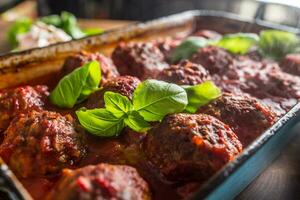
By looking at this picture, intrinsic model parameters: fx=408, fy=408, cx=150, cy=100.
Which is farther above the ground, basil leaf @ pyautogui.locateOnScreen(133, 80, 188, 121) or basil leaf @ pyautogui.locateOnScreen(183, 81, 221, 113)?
basil leaf @ pyautogui.locateOnScreen(133, 80, 188, 121)

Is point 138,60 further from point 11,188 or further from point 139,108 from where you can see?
point 11,188

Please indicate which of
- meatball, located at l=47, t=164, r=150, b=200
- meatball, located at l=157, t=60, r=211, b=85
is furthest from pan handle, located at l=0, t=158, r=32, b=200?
meatball, located at l=157, t=60, r=211, b=85

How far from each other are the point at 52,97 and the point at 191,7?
488 centimetres

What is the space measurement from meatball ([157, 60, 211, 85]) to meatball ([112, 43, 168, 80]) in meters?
0.32

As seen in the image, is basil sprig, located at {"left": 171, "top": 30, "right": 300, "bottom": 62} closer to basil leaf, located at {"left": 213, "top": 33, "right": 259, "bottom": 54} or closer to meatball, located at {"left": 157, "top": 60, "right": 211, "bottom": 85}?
basil leaf, located at {"left": 213, "top": 33, "right": 259, "bottom": 54}

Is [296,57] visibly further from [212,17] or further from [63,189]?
[63,189]

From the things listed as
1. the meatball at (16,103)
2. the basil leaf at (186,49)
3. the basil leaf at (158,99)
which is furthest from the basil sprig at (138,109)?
the basil leaf at (186,49)

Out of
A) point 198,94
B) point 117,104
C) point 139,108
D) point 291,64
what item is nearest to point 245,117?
point 198,94

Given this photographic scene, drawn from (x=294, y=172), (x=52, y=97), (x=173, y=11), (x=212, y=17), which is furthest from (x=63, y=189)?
(x=173, y=11)

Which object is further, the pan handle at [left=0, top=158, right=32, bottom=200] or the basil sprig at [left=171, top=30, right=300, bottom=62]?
the basil sprig at [left=171, top=30, right=300, bottom=62]

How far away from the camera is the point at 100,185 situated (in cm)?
162

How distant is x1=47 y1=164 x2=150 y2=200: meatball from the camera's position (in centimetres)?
160

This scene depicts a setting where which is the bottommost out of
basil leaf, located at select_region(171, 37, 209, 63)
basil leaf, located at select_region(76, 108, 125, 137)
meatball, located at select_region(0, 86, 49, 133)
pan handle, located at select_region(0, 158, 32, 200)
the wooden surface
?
the wooden surface

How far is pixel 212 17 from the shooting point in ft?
14.5
